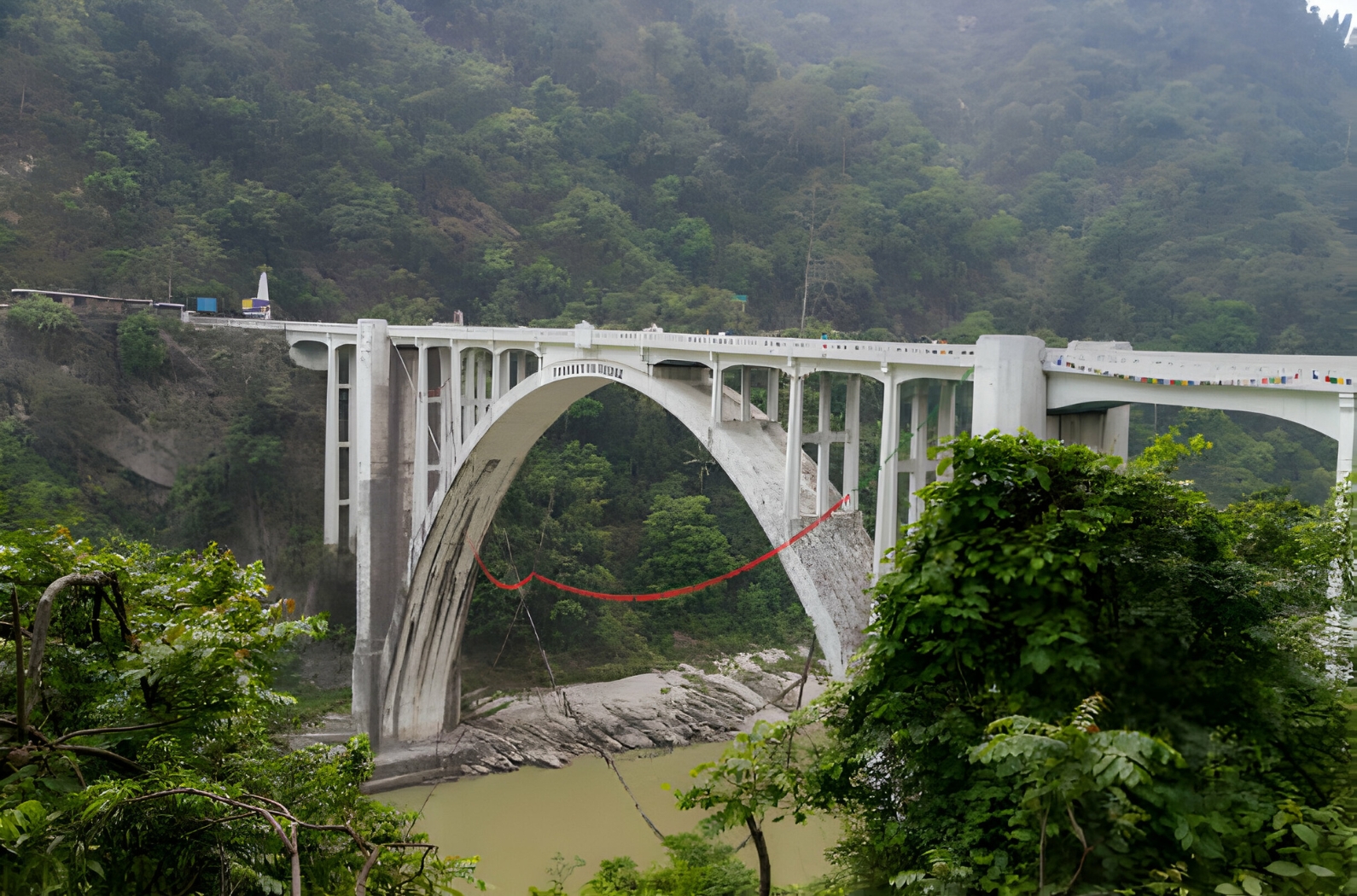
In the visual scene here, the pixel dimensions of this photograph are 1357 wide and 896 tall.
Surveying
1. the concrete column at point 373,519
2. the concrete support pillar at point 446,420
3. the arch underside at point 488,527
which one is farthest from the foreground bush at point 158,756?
the concrete column at point 373,519

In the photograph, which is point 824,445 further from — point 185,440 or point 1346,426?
point 185,440

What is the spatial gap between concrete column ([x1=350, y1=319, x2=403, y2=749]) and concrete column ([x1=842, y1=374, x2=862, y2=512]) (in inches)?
444

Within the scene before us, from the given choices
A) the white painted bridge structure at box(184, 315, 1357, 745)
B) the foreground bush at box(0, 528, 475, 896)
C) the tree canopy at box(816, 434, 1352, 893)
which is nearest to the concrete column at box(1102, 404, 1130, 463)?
the white painted bridge structure at box(184, 315, 1357, 745)

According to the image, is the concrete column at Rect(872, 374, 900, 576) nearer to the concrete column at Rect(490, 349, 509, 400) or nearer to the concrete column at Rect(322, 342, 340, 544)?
the concrete column at Rect(490, 349, 509, 400)

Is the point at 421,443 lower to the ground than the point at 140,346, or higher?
lower

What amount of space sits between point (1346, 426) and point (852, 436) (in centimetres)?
520

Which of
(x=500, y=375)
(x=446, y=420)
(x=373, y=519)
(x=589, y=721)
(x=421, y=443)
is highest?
(x=500, y=375)

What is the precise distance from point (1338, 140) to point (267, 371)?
130ft

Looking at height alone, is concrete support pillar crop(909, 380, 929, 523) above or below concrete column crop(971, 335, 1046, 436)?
below

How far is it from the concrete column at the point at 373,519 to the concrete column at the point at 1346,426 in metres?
16.4

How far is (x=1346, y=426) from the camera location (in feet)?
19.9

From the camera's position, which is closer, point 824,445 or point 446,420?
point 824,445

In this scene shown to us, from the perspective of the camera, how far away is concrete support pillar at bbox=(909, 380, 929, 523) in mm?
9593

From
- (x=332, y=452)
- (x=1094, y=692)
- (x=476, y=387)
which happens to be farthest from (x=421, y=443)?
(x=1094, y=692)
